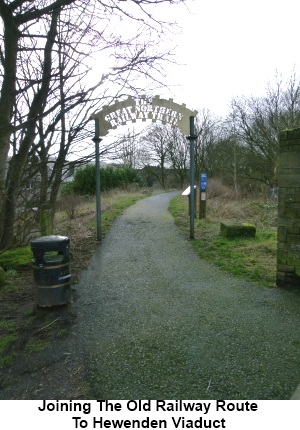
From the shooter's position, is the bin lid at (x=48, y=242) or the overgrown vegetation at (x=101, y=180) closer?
the bin lid at (x=48, y=242)

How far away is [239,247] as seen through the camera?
812 centimetres

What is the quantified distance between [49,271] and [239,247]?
16.2 feet

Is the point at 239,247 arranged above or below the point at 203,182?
below

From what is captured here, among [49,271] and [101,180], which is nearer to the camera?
[49,271]

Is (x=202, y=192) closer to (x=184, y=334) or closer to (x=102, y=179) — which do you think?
(x=184, y=334)

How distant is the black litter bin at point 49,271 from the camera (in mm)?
4715

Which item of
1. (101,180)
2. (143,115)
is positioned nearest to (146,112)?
(143,115)

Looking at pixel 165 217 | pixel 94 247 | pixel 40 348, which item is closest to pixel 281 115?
pixel 165 217

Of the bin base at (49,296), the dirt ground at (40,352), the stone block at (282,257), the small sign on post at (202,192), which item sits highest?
the small sign on post at (202,192)

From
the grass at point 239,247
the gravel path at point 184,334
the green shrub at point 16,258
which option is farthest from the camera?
the green shrub at point 16,258

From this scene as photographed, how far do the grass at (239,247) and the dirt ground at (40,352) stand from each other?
3.18 metres

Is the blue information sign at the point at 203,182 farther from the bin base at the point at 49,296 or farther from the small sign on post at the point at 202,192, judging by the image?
the bin base at the point at 49,296

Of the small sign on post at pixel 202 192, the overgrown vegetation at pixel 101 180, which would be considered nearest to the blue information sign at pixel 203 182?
the small sign on post at pixel 202 192

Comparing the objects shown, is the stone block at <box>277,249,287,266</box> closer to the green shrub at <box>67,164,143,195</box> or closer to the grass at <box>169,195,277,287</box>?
the grass at <box>169,195,277,287</box>
